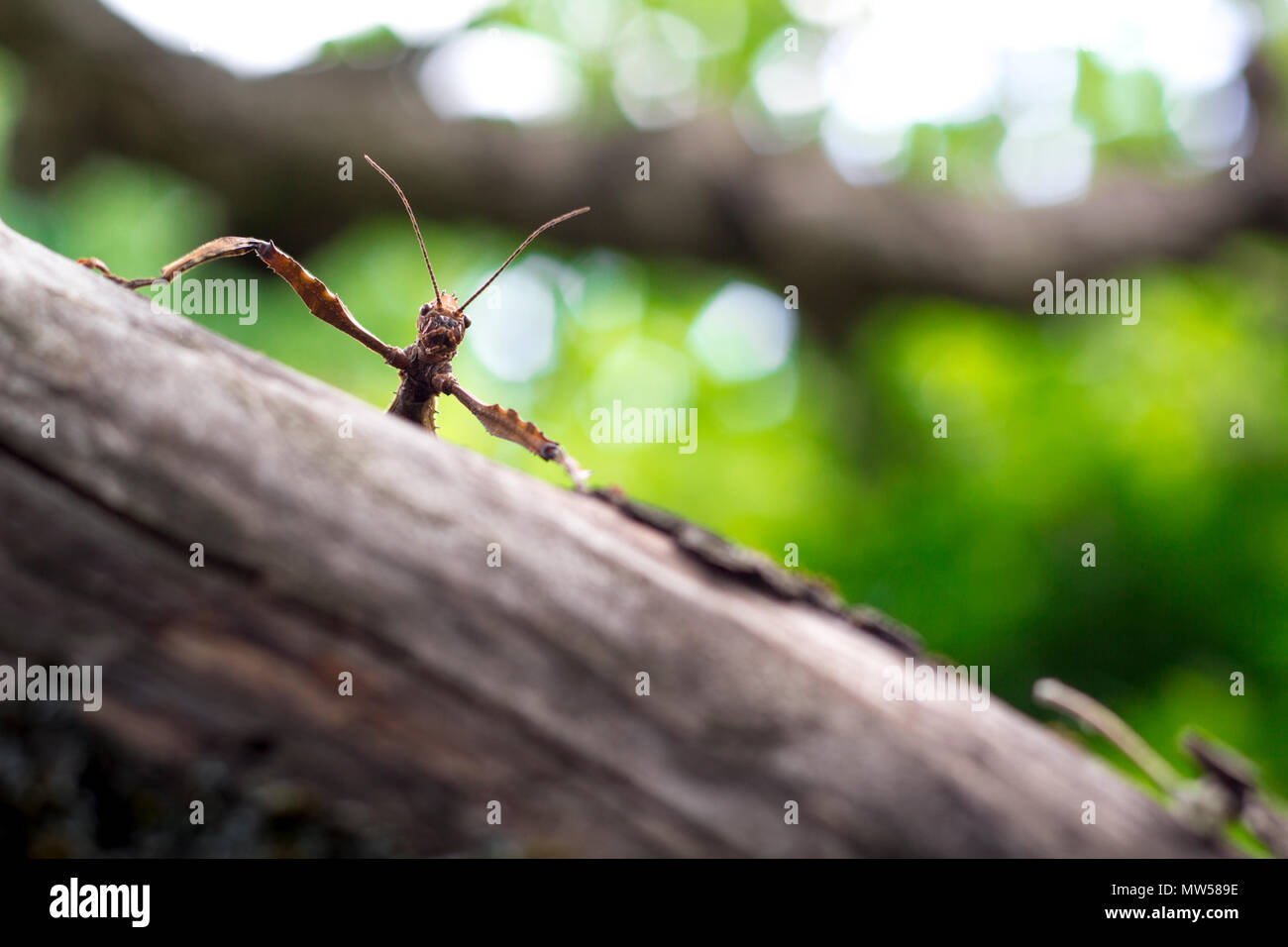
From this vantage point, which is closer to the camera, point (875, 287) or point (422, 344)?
point (422, 344)

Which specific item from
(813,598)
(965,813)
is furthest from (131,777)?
(965,813)

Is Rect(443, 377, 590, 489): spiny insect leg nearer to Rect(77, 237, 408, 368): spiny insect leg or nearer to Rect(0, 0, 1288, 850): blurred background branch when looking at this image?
Rect(77, 237, 408, 368): spiny insect leg

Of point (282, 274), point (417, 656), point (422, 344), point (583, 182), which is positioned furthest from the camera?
point (583, 182)

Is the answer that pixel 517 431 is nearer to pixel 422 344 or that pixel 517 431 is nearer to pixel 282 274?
pixel 422 344

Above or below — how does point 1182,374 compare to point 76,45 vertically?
below

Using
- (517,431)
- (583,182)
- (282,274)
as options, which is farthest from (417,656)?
(583,182)

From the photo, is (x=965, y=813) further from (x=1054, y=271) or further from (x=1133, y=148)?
(x=1133, y=148)

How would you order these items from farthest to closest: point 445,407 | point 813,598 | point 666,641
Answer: point 445,407
point 813,598
point 666,641
